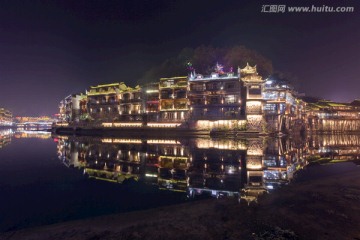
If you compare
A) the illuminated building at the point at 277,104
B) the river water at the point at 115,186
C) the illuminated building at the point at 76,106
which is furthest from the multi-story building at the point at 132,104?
the river water at the point at 115,186

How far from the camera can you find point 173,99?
51.7m

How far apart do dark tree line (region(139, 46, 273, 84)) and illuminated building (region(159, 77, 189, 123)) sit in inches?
298

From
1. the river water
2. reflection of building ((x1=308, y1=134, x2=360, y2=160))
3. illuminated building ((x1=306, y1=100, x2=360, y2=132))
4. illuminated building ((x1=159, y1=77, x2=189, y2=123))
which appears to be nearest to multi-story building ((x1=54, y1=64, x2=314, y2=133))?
illuminated building ((x1=159, y1=77, x2=189, y2=123))

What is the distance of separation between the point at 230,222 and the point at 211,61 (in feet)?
196

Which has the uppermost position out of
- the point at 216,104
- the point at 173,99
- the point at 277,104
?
the point at 173,99

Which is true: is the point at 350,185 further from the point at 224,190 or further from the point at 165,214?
the point at 165,214

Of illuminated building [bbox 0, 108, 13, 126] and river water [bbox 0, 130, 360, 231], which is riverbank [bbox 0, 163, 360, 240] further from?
illuminated building [bbox 0, 108, 13, 126]

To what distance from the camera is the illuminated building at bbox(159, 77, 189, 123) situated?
50469mm

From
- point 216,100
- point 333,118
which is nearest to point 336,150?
point 216,100

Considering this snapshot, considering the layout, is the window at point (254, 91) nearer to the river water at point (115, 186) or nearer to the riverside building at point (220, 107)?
the riverside building at point (220, 107)

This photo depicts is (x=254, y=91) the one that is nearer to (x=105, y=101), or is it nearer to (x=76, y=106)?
(x=105, y=101)

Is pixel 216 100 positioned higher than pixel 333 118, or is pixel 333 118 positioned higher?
pixel 216 100

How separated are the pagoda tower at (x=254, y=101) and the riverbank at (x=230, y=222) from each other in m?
37.5

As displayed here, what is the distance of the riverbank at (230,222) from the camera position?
4586 millimetres
